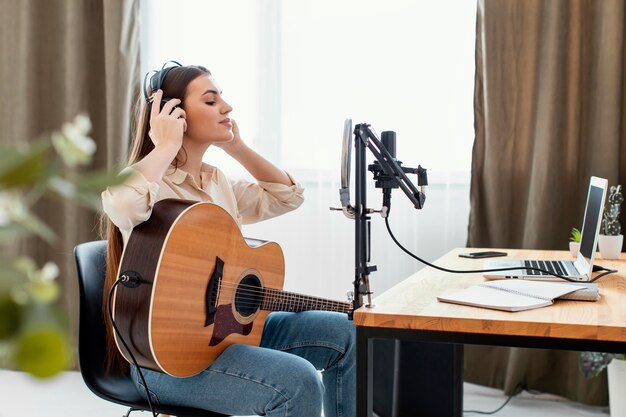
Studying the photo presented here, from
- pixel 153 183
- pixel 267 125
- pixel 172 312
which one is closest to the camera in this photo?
pixel 172 312

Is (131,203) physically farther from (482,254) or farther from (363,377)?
(482,254)

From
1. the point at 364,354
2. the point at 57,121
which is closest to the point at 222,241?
the point at 364,354

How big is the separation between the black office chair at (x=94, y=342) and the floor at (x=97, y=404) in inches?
41.0

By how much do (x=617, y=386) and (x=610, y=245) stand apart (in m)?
0.59

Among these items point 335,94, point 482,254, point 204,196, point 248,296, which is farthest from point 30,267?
point 335,94

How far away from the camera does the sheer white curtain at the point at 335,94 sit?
3.00 m

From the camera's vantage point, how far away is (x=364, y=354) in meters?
1.33

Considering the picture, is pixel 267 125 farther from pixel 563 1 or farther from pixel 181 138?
pixel 181 138

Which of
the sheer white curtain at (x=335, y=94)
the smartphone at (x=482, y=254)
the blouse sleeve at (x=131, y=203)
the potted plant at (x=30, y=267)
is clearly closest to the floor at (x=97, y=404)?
the sheer white curtain at (x=335, y=94)

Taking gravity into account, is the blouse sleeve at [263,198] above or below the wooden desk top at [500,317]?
above

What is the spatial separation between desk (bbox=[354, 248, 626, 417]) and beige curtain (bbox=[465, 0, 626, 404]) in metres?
1.40

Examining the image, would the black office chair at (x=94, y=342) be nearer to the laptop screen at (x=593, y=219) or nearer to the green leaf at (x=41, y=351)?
the laptop screen at (x=593, y=219)

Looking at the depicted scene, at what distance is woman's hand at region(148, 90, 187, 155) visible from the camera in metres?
1.72

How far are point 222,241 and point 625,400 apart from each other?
5.21ft
